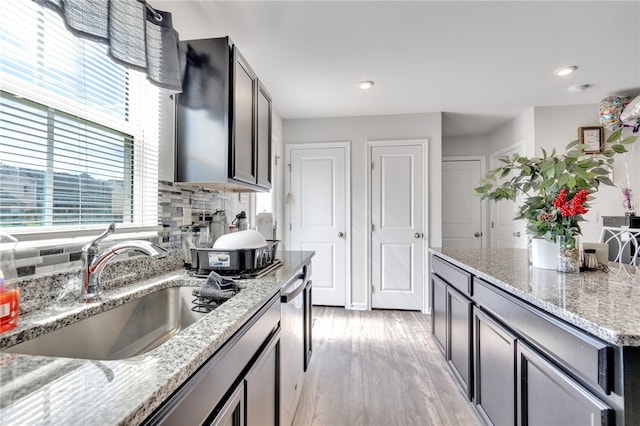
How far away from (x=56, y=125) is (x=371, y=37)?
188 cm

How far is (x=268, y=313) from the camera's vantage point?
115 cm

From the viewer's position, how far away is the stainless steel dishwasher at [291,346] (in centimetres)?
136

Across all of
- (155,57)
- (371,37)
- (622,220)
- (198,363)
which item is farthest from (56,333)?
(622,220)

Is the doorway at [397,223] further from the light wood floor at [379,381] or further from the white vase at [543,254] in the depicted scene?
the white vase at [543,254]

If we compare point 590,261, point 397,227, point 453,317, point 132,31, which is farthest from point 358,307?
point 132,31

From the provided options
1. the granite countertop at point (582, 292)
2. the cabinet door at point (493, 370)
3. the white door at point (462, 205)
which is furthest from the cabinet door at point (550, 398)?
the white door at point (462, 205)

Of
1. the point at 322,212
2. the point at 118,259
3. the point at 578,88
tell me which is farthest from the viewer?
the point at 322,212

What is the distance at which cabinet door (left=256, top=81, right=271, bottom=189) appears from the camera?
1966 millimetres

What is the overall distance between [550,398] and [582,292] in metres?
0.40

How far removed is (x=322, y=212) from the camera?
3.71 meters

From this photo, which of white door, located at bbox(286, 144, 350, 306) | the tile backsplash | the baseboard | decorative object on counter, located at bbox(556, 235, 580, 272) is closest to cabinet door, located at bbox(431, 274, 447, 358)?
decorative object on counter, located at bbox(556, 235, 580, 272)

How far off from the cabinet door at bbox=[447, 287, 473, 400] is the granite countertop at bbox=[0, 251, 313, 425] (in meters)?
1.43

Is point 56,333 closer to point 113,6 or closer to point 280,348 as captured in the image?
point 280,348

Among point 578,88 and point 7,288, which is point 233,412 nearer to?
point 7,288
